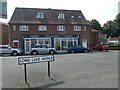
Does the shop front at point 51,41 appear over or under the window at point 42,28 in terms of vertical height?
under

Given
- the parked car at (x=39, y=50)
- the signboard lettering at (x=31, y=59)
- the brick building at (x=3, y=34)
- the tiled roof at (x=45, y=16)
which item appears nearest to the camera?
the signboard lettering at (x=31, y=59)

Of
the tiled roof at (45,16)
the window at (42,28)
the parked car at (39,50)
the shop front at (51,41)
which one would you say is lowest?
the parked car at (39,50)

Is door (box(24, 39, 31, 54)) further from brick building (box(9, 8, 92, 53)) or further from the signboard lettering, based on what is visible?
the signboard lettering

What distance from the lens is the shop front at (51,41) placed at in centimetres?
4341

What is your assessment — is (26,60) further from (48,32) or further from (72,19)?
(72,19)

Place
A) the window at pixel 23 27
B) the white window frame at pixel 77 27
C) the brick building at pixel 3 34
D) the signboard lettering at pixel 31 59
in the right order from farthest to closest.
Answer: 1. the brick building at pixel 3 34
2. the white window frame at pixel 77 27
3. the window at pixel 23 27
4. the signboard lettering at pixel 31 59

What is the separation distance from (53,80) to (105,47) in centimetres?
3762

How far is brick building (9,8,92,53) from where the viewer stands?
141 feet

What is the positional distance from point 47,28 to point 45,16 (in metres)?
2.96

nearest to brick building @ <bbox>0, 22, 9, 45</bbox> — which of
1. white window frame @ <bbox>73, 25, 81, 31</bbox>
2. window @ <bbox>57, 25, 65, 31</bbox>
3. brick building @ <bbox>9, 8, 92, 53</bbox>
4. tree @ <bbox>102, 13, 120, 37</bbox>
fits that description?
brick building @ <bbox>9, 8, 92, 53</bbox>

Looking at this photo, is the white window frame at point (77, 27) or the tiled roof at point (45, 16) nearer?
the tiled roof at point (45, 16)

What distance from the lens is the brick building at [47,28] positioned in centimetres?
4309

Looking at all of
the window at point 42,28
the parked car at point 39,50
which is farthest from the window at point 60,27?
the parked car at point 39,50

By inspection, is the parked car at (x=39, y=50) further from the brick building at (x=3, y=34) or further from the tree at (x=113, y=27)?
the tree at (x=113, y=27)
